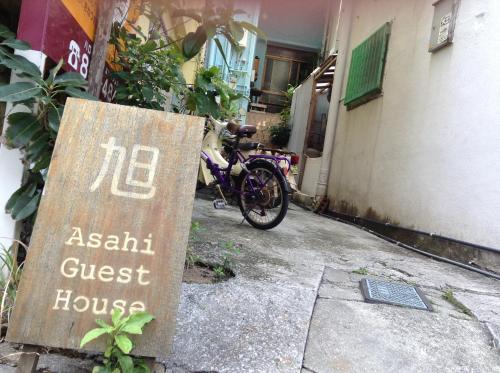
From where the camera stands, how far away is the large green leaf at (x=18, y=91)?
1.78 m

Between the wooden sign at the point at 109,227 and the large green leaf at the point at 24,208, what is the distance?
0.52m

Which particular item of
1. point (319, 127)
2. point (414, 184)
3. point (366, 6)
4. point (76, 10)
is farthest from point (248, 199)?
point (319, 127)

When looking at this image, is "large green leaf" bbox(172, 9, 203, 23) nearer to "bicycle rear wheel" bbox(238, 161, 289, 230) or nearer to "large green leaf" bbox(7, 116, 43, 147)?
"large green leaf" bbox(7, 116, 43, 147)

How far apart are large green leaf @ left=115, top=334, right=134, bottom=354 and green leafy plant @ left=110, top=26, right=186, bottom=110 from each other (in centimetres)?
176

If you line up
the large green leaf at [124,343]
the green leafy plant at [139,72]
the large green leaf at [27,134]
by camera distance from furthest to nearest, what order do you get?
the green leafy plant at [139,72] → the large green leaf at [27,134] → the large green leaf at [124,343]

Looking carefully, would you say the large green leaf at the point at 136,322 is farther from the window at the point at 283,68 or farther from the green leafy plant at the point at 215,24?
the window at the point at 283,68

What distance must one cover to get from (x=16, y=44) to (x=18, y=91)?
20 centimetres

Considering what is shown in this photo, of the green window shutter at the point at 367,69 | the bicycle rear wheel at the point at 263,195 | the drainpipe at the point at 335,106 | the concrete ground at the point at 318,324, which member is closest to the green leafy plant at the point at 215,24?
the concrete ground at the point at 318,324

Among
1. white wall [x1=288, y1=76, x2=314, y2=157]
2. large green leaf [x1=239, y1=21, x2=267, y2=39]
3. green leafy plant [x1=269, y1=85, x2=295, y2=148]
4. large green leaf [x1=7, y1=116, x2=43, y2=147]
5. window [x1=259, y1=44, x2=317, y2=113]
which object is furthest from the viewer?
window [x1=259, y1=44, x2=317, y2=113]

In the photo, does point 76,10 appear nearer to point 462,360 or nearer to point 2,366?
point 2,366

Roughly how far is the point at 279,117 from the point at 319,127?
3600mm

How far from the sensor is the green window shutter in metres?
6.86

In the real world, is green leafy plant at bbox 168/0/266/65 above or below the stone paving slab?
above

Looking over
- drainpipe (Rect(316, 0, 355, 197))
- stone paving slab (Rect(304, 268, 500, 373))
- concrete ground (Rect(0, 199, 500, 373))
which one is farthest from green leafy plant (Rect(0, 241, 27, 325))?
drainpipe (Rect(316, 0, 355, 197))
